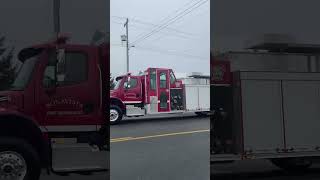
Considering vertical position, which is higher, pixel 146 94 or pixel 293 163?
pixel 146 94

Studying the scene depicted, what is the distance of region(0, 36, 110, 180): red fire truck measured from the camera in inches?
215

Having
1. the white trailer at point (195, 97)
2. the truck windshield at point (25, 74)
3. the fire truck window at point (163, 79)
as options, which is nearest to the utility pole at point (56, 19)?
the truck windshield at point (25, 74)

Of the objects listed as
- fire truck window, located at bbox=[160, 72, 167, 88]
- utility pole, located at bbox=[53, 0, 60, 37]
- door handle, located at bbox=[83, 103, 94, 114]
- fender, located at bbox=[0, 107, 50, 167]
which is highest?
utility pole, located at bbox=[53, 0, 60, 37]

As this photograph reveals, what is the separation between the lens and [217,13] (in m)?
6.31

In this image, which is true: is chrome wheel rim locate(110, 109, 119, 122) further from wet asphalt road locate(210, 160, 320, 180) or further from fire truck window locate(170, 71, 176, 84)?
wet asphalt road locate(210, 160, 320, 180)

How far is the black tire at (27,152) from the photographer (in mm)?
5434

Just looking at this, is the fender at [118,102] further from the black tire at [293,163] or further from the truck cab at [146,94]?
the black tire at [293,163]

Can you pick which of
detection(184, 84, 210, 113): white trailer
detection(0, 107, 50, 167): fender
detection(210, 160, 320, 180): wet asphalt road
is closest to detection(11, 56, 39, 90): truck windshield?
detection(0, 107, 50, 167): fender

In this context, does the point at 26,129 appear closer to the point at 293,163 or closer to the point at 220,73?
the point at 220,73

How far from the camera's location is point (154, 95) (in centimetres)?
593

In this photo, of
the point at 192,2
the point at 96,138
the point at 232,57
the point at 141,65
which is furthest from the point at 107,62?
the point at 232,57

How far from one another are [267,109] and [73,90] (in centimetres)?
259

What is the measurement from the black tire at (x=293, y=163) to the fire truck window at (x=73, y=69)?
3078 mm

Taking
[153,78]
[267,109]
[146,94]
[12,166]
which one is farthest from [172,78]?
[12,166]
